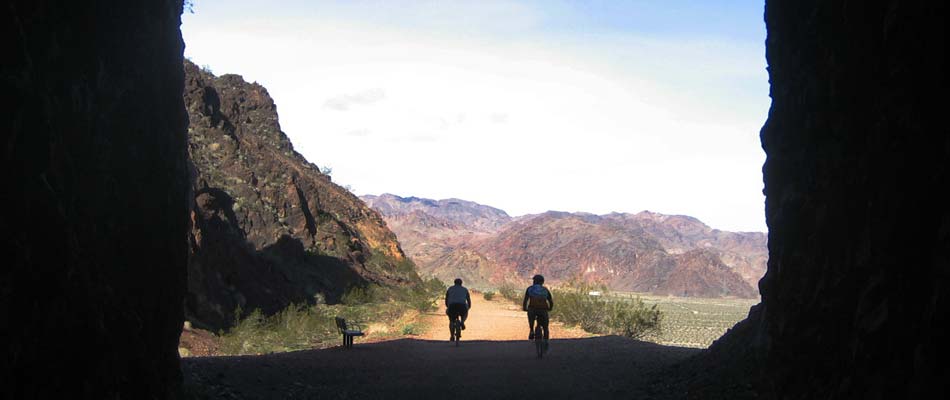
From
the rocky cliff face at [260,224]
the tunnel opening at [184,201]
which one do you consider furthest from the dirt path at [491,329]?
the tunnel opening at [184,201]

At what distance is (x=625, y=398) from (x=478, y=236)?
546ft

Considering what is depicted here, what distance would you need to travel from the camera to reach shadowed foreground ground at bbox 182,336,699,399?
484 inches

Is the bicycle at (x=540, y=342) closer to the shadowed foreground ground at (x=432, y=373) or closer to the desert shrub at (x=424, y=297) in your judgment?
the shadowed foreground ground at (x=432, y=373)

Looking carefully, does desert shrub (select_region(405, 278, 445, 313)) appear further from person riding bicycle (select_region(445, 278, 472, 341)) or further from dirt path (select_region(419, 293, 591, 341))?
person riding bicycle (select_region(445, 278, 472, 341))

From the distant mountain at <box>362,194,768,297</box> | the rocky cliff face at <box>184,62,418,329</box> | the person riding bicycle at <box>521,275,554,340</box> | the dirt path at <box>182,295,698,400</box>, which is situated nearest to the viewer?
the dirt path at <box>182,295,698,400</box>

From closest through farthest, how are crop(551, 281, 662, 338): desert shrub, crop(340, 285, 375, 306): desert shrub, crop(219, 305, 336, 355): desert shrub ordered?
crop(219, 305, 336, 355): desert shrub < crop(551, 281, 662, 338): desert shrub < crop(340, 285, 375, 306): desert shrub

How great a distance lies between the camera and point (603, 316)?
1223 inches
